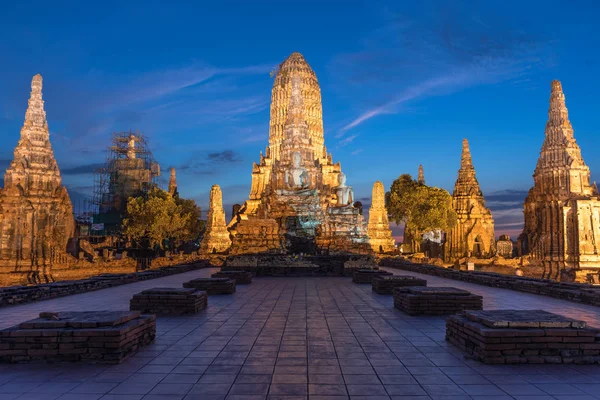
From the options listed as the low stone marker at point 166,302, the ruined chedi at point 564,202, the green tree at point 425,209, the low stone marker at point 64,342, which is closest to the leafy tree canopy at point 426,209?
the green tree at point 425,209

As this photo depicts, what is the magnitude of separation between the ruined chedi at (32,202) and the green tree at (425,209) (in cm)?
3135

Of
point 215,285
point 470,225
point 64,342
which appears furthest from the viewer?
point 470,225

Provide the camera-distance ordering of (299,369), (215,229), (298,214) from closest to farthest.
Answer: (299,369) → (298,214) → (215,229)

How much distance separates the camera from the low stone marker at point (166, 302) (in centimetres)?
930

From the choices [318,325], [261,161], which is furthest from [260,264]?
[261,161]

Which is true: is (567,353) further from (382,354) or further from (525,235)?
(525,235)

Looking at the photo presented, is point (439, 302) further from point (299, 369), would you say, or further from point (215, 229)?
point (215, 229)

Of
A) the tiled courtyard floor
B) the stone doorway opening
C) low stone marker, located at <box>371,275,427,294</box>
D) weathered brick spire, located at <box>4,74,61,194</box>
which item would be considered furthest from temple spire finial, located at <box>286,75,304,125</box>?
the tiled courtyard floor

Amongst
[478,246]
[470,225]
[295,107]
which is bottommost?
[478,246]

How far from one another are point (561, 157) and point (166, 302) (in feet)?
108

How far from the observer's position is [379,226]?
3922 centimetres

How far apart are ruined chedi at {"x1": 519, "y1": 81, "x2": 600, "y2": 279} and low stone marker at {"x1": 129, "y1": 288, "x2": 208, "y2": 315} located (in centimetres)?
3147

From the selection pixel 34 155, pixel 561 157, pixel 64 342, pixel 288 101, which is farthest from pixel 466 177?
pixel 64 342

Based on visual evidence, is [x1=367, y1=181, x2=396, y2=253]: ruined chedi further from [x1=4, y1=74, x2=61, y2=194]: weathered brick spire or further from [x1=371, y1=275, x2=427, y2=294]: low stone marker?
[x1=371, y1=275, x2=427, y2=294]: low stone marker
